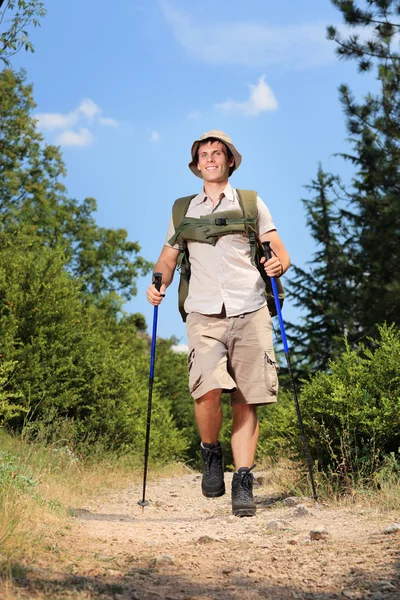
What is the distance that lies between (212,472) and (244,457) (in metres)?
0.26

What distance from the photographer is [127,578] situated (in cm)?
372

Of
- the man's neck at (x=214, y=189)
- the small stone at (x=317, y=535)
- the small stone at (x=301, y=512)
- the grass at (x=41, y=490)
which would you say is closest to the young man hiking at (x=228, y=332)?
the man's neck at (x=214, y=189)

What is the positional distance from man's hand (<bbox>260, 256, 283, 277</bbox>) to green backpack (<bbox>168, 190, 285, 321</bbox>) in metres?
0.09

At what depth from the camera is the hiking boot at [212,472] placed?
5598 mm

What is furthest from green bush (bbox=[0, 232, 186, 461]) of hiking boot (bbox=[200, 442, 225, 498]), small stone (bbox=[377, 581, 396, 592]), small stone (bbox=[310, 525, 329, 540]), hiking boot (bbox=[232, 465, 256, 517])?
small stone (bbox=[377, 581, 396, 592])

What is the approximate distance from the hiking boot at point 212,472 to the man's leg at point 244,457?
0.35 feet

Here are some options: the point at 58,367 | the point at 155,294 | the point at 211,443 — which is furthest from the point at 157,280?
the point at 58,367

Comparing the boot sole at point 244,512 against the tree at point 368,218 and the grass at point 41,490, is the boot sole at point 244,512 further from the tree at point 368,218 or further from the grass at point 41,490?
the tree at point 368,218

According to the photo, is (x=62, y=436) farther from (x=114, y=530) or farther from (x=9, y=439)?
(x=114, y=530)

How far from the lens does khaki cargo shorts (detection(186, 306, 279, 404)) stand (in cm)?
555

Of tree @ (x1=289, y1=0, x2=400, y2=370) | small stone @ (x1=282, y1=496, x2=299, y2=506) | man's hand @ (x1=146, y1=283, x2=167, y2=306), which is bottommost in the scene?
small stone @ (x1=282, y1=496, x2=299, y2=506)

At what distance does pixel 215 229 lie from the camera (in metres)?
5.64

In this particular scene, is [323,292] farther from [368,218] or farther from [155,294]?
[155,294]

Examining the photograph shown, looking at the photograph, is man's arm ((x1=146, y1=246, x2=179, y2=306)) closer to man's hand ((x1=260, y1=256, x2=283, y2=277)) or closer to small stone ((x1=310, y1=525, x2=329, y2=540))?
man's hand ((x1=260, y1=256, x2=283, y2=277))
